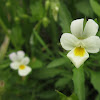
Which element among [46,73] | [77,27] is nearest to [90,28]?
[77,27]

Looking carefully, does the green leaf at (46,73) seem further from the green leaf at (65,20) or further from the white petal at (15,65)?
the green leaf at (65,20)

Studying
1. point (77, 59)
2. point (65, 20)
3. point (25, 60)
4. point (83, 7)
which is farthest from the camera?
point (83, 7)

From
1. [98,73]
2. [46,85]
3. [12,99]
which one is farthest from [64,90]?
[12,99]

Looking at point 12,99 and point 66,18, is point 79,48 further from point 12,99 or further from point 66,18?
point 12,99

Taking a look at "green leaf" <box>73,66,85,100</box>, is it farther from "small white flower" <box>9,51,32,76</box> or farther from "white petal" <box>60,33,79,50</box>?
"small white flower" <box>9,51,32,76</box>

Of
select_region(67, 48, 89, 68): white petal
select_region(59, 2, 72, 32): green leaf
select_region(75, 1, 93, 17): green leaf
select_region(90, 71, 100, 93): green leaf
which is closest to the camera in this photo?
select_region(67, 48, 89, 68): white petal

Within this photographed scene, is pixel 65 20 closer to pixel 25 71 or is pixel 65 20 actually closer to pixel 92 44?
pixel 92 44

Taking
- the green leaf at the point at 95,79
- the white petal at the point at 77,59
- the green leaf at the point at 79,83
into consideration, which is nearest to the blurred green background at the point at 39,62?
the green leaf at the point at 95,79

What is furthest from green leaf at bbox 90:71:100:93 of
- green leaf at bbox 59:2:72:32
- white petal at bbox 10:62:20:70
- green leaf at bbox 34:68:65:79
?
white petal at bbox 10:62:20:70
